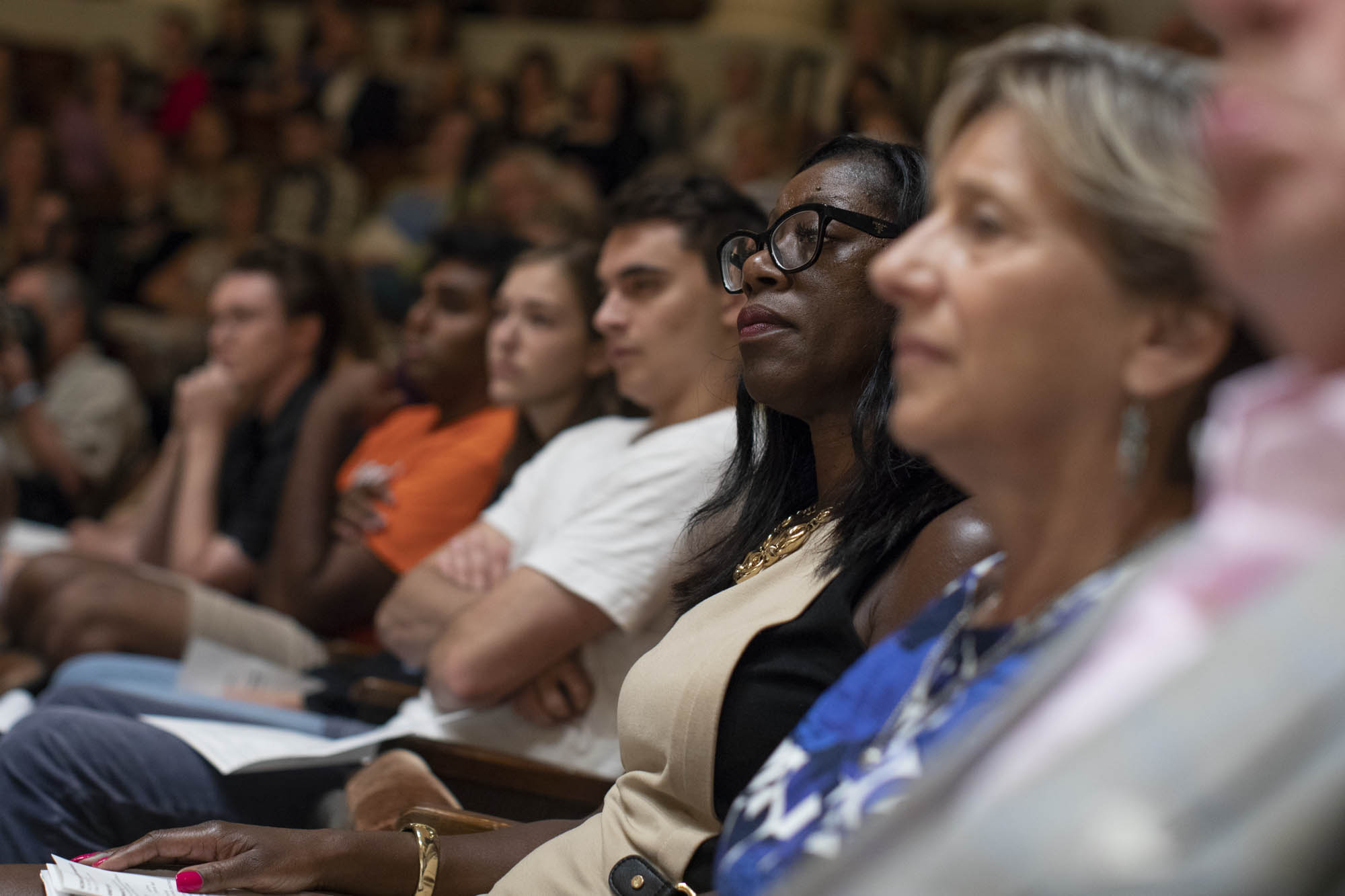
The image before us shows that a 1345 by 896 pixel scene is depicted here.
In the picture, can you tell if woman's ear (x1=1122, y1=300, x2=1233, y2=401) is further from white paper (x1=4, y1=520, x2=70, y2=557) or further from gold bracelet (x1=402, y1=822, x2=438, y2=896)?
white paper (x1=4, y1=520, x2=70, y2=557)

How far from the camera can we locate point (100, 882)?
1.30 m

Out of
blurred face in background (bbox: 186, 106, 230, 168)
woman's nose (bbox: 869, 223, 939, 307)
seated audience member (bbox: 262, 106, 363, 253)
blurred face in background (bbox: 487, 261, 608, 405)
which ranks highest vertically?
blurred face in background (bbox: 186, 106, 230, 168)

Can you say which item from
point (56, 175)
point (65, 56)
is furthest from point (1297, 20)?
point (65, 56)

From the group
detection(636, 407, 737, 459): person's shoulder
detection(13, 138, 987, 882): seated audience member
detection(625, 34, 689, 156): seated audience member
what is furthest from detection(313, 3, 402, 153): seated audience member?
detection(13, 138, 987, 882): seated audience member

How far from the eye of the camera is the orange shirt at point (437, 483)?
2547 millimetres

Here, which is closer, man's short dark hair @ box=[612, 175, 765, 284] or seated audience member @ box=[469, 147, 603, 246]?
man's short dark hair @ box=[612, 175, 765, 284]

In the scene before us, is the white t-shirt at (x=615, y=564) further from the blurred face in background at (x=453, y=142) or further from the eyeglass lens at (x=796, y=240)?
the blurred face in background at (x=453, y=142)

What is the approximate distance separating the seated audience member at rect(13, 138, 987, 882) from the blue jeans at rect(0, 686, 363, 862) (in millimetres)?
314

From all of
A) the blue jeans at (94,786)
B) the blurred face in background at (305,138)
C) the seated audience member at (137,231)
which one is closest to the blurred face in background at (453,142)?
the blurred face in background at (305,138)

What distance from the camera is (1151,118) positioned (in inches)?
30.5

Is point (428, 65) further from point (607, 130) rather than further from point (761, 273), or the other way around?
A: point (761, 273)

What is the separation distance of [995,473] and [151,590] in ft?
6.88

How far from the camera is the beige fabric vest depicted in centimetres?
123

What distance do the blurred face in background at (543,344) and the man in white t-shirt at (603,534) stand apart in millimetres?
171
